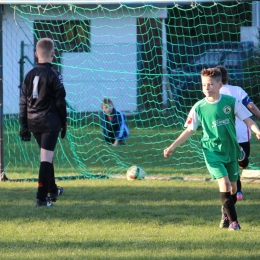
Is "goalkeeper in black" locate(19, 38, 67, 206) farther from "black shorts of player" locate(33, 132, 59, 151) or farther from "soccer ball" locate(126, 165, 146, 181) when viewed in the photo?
"soccer ball" locate(126, 165, 146, 181)

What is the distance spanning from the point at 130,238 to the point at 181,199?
84.5 inches

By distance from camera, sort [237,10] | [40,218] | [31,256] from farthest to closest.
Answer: [237,10] < [40,218] < [31,256]

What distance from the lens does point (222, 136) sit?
6.80 metres

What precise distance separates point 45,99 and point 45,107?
89 millimetres

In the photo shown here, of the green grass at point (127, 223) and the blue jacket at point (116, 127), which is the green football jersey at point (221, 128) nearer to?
the green grass at point (127, 223)

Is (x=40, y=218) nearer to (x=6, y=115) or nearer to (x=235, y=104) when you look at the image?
(x=235, y=104)

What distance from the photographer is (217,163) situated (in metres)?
6.77

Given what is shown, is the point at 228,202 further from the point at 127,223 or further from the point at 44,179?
the point at 44,179

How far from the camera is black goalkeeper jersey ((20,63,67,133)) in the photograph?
798 cm

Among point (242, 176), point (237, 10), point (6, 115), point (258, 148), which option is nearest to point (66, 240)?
point (242, 176)

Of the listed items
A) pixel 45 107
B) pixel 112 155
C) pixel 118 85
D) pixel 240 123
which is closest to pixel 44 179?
pixel 45 107

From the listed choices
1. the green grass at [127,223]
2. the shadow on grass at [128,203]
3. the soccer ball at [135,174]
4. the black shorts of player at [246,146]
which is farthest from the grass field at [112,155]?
the black shorts of player at [246,146]

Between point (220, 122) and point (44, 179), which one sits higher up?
point (220, 122)

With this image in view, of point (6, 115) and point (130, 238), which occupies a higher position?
point (6, 115)
